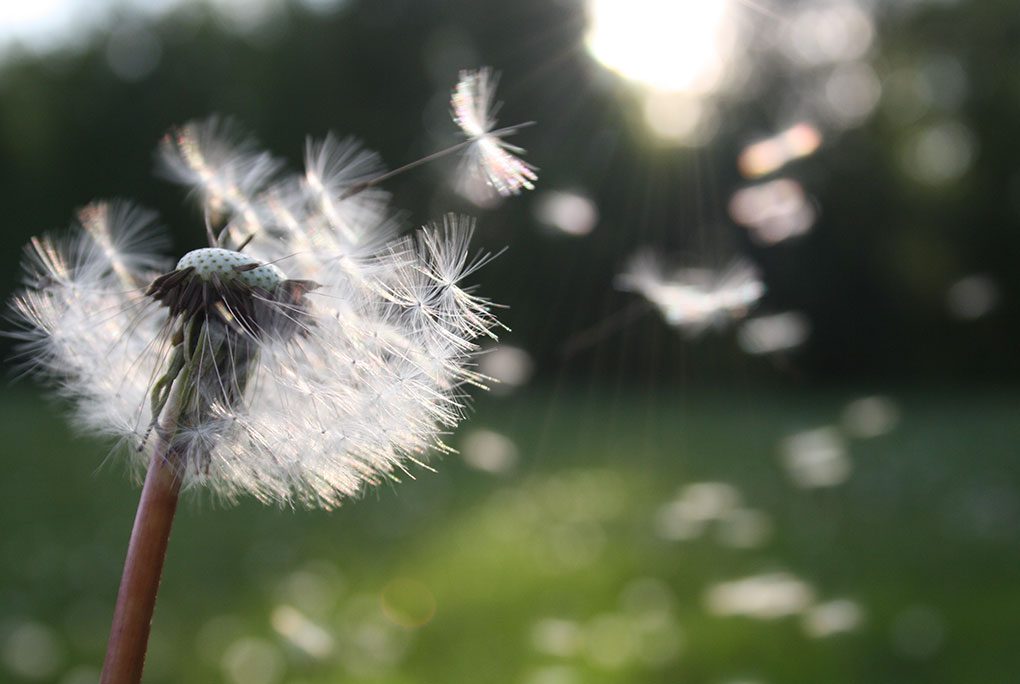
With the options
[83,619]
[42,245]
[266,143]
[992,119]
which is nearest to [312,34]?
[266,143]

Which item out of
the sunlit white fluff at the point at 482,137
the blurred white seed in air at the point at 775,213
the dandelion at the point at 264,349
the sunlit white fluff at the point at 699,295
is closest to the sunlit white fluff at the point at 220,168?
the dandelion at the point at 264,349

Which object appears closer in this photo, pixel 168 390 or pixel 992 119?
pixel 168 390

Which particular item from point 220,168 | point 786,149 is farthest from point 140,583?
point 786,149

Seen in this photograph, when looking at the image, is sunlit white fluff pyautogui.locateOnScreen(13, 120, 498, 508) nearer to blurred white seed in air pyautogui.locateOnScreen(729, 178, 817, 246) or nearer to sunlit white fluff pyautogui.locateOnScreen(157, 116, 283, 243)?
sunlit white fluff pyautogui.locateOnScreen(157, 116, 283, 243)

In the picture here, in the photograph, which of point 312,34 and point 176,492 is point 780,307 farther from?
point 176,492

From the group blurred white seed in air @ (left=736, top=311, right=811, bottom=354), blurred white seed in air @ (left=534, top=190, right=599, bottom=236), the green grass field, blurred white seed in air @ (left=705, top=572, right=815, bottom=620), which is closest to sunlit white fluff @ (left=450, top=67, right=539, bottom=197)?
blurred white seed in air @ (left=534, top=190, right=599, bottom=236)

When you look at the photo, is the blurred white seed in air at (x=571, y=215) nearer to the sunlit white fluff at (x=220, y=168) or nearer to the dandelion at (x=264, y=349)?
the dandelion at (x=264, y=349)
